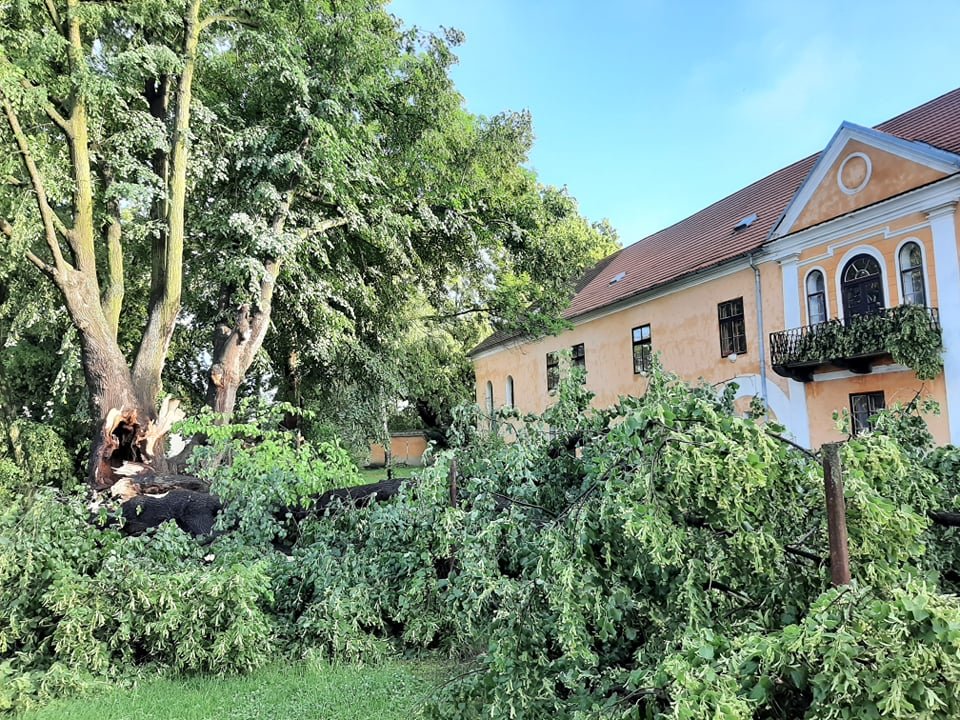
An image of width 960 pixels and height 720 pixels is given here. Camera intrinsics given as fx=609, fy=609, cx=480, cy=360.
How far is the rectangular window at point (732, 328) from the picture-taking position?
1485cm

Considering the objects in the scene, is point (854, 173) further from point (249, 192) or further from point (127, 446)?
point (127, 446)

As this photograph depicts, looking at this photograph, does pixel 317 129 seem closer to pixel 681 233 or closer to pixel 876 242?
pixel 876 242

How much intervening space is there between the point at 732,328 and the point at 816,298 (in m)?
2.45

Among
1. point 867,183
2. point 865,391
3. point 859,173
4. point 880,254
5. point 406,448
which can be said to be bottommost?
point 406,448

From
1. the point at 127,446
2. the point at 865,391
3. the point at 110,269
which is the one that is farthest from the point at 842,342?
the point at 110,269

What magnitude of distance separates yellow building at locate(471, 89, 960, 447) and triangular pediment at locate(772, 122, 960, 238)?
0.08 feet

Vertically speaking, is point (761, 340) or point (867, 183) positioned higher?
point (867, 183)

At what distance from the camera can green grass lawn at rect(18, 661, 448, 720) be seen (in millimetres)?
3689

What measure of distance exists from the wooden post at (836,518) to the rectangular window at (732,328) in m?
14.2

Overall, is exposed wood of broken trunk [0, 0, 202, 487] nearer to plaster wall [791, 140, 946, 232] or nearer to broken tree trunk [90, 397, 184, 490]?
broken tree trunk [90, 397, 184, 490]

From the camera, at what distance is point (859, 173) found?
1195 centimetres

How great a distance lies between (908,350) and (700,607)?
11166mm

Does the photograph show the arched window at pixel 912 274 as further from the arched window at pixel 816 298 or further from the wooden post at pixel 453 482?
the wooden post at pixel 453 482

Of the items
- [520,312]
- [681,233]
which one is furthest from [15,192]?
[681,233]
